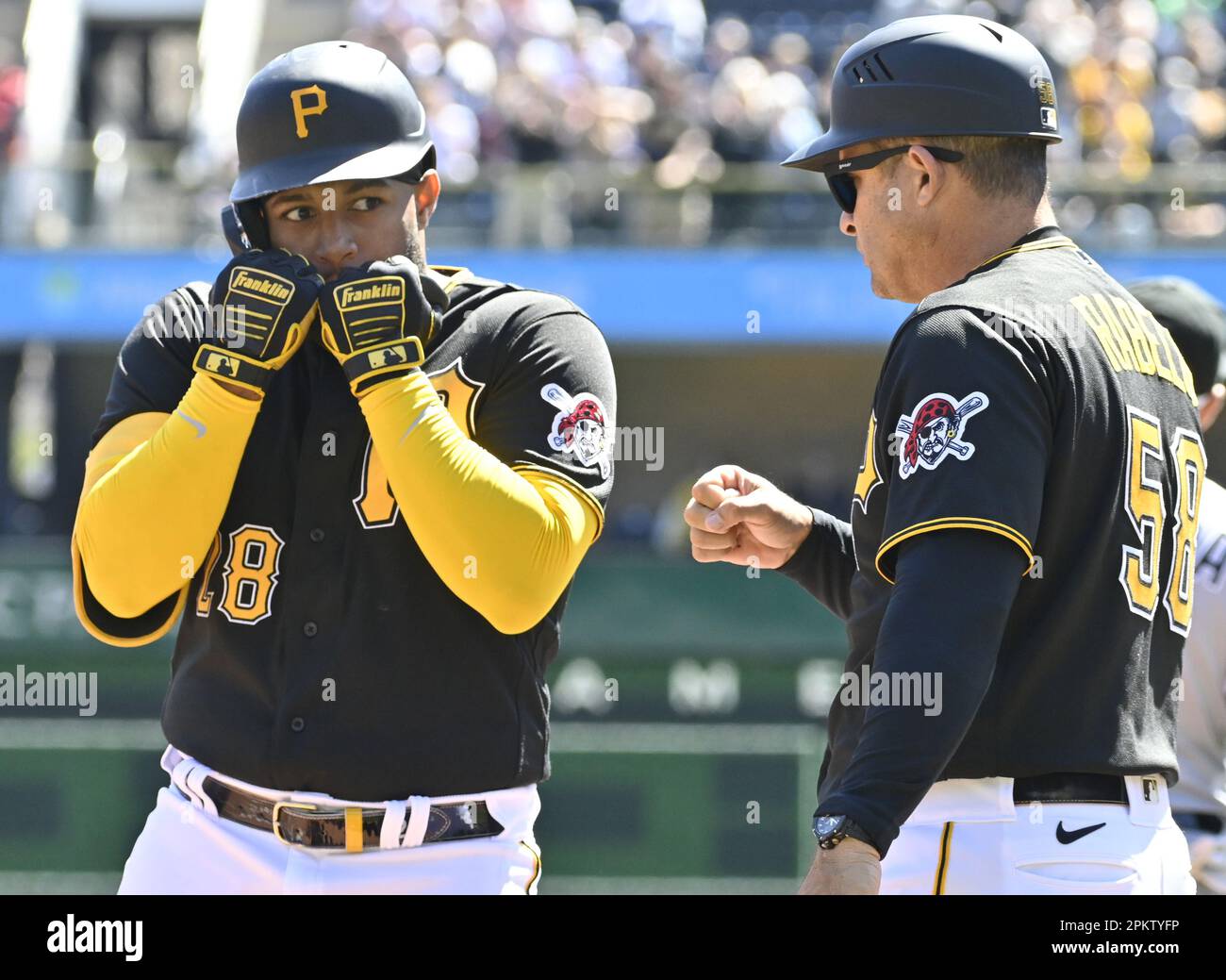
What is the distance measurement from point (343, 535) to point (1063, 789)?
1.08 metres

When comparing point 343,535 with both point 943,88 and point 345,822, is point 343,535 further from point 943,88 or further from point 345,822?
point 943,88

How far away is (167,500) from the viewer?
2.56 meters

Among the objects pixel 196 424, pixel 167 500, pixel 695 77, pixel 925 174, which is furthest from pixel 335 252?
pixel 695 77

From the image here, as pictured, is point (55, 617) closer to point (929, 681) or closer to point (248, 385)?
point (248, 385)

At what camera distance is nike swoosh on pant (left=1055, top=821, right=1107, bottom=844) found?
228 cm

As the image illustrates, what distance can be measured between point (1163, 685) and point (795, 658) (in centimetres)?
612

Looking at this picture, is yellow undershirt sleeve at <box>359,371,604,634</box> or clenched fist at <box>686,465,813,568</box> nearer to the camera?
yellow undershirt sleeve at <box>359,371,604,634</box>

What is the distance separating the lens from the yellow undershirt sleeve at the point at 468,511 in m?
2.49

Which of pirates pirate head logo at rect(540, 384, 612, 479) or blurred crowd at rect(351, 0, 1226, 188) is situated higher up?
blurred crowd at rect(351, 0, 1226, 188)

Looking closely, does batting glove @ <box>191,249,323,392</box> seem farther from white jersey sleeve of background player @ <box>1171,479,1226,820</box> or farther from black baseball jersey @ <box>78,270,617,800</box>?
white jersey sleeve of background player @ <box>1171,479,1226,820</box>

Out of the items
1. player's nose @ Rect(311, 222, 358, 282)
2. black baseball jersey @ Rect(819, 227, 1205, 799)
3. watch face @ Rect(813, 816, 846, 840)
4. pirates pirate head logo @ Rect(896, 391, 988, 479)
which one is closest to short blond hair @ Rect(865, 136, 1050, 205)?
black baseball jersey @ Rect(819, 227, 1205, 799)

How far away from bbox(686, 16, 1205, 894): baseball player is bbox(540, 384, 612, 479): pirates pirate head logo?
1.38 feet

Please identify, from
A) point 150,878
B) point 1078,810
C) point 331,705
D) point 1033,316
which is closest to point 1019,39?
point 1033,316

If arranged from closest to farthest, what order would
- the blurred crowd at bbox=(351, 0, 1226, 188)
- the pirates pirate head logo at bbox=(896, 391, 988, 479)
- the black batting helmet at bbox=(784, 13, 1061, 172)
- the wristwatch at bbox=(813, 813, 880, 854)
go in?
the wristwatch at bbox=(813, 813, 880, 854)
the pirates pirate head logo at bbox=(896, 391, 988, 479)
the black batting helmet at bbox=(784, 13, 1061, 172)
the blurred crowd at bbox=(351, 0, 1226, 188)
